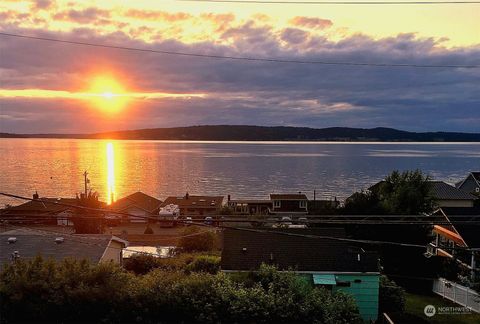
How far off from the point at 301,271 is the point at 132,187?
79.1 meters

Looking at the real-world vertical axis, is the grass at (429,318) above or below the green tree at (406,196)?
below

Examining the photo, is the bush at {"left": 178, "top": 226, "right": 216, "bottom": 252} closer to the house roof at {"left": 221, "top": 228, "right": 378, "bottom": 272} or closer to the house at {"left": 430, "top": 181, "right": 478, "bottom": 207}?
the house roof at {"left": 221, "top": 228, "right": 378, "bottom": 272}

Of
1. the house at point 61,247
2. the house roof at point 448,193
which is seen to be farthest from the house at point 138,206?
the house roof at point 448,193

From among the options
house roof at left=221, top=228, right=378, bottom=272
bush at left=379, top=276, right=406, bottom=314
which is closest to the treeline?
A: house roof at left=221, top=228, right=378, bottom=272

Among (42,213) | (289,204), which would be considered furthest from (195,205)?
(42,213)

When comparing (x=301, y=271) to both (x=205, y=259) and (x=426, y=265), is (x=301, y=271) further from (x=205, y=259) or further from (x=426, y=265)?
(x=426, y=265)

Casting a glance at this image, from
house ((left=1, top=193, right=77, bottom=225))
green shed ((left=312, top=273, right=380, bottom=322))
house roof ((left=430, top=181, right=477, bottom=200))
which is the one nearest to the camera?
house ((left=1, top=193, right=77, bottom=225))

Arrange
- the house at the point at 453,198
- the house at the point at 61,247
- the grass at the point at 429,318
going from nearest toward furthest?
the grass at the point at 429,318
the house at the point at 61,247
the house at the point at 453,198

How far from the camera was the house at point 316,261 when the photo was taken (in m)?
16.5

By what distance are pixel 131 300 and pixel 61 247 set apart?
27.0 ft

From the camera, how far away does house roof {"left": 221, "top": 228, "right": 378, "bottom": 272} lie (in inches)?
667

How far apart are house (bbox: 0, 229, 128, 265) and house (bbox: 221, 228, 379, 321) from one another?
191 inches

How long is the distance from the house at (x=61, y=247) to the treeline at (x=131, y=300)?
17.7 feet

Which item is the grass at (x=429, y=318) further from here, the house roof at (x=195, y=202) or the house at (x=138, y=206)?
the house roof at (x=195, y=202)
